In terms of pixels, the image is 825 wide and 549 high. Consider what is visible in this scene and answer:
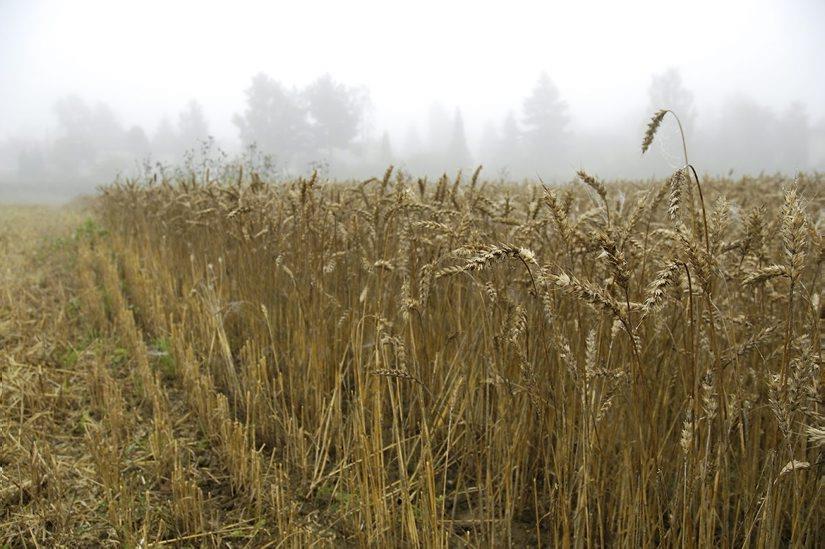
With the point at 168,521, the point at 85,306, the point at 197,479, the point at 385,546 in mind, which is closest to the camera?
the point at 385,546

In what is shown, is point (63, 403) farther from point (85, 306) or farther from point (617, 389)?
point (617, 389)

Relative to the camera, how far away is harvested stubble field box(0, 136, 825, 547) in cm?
133

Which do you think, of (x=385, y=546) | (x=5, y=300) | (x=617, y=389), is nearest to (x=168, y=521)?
(x=385, y=546)

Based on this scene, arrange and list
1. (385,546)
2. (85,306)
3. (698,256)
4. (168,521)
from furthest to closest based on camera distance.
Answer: (85,306) → (168,521) → (385,546) → (698,256)

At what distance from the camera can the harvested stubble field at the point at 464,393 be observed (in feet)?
4.35

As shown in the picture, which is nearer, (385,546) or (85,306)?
(385,546)

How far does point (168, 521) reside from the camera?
206cm

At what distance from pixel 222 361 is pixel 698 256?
303cm

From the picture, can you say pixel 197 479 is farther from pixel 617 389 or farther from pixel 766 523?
pixel 766 523

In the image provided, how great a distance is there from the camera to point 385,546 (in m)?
1.66

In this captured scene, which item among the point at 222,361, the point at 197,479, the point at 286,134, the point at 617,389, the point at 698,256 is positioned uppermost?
the point at 286,134

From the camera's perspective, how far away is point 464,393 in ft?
7.89

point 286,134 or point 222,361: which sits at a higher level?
point 286,134

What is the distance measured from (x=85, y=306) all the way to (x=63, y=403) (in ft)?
6.39
